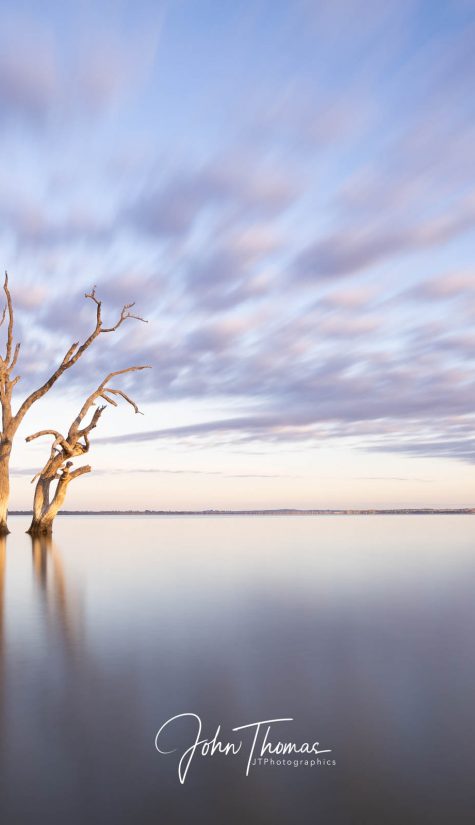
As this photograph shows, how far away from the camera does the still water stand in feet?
13.5

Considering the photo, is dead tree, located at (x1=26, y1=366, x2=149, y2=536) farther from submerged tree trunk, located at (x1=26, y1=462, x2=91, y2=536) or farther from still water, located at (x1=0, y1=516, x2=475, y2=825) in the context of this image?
still water, located at (x1=0, y1=516, x2=475, y2=825)

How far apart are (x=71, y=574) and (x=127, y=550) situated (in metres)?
11.0

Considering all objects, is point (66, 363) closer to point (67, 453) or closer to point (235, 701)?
point (67, 453)

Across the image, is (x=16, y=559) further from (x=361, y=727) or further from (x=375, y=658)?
(x=361, y=727)

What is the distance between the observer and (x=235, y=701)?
243 inches

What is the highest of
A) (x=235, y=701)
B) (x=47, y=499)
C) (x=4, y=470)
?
(x=4, y=470)

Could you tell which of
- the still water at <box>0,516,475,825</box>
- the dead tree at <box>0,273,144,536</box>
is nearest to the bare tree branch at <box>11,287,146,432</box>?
the dead tree at <box>0,273,144,536</box>

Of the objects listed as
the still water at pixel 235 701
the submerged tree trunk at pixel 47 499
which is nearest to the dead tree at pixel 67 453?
the submerged tree trunk at pixel 47 499

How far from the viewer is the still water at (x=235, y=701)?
4.12m

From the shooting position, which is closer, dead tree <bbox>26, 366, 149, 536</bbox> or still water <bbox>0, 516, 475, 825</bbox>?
still water <bbox>0, 516, 475, 825</bbox>

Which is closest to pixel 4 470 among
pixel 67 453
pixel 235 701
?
pixel 67 453

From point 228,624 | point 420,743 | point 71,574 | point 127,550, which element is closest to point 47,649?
point 228,624

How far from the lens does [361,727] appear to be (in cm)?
549

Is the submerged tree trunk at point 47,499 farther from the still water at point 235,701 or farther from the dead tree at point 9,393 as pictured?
the still water at point 235,701
